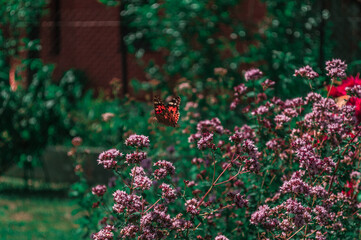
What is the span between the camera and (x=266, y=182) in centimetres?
280

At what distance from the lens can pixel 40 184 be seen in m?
6.55

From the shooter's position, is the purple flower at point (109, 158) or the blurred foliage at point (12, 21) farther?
the blurred foliage at point (12, 21)

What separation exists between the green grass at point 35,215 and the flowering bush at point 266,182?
1779 mm

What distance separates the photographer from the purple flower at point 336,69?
8.04 ft

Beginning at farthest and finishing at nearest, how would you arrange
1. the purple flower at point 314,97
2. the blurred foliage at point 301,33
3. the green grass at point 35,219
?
the blurred foliage at point 301,33, the green grass at point 35,219, the purple flower at point 314,97

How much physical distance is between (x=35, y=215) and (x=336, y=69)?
4030mm

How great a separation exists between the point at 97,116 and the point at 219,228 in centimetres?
427

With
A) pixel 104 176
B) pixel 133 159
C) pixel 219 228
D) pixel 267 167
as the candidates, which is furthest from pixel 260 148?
pixel 104 176

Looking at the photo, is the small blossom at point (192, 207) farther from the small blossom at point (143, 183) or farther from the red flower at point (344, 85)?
the red flower at point (344, 85)

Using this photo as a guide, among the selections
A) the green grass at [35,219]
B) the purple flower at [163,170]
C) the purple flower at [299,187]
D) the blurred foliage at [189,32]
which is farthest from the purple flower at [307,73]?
the blurred foliage at [189,32]

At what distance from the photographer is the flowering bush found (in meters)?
2.14

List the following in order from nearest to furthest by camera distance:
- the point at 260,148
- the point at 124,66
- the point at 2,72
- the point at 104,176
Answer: the point at 260,148, the point at 2,72, the point at 104,176, the point at 124,66

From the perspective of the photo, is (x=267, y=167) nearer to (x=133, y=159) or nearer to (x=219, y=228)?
(x=219, y=228)

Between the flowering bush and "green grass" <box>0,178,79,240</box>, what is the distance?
5.84 feet
